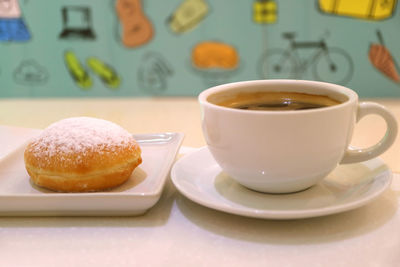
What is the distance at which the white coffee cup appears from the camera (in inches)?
14.9

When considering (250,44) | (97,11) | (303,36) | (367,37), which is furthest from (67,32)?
(367,37)

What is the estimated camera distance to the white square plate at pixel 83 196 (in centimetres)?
39

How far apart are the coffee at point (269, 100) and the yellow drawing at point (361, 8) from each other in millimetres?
552

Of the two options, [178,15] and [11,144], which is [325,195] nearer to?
[11,144]

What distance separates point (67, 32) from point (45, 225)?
2.50 ft

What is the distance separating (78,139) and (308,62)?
2.27 feet

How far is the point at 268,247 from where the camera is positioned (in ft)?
1.17

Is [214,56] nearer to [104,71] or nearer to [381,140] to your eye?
[104,71]

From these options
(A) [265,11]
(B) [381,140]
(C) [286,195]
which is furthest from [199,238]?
(A) [265,11]

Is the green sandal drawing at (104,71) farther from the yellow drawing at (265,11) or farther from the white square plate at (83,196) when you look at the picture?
the white square plate at (83,196)

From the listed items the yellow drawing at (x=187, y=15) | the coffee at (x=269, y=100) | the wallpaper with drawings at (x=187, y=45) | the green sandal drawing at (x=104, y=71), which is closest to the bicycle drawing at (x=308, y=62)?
the wallpaper with drawings at (x=187, y=45)

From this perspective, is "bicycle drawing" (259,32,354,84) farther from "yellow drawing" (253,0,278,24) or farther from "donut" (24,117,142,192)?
"donut" (24,117,142,192)

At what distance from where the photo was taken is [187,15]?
1.02 metres

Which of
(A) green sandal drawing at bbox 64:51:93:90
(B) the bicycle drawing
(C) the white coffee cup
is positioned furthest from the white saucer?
(A) green sandal drawing at bbox 64:51:93:90
